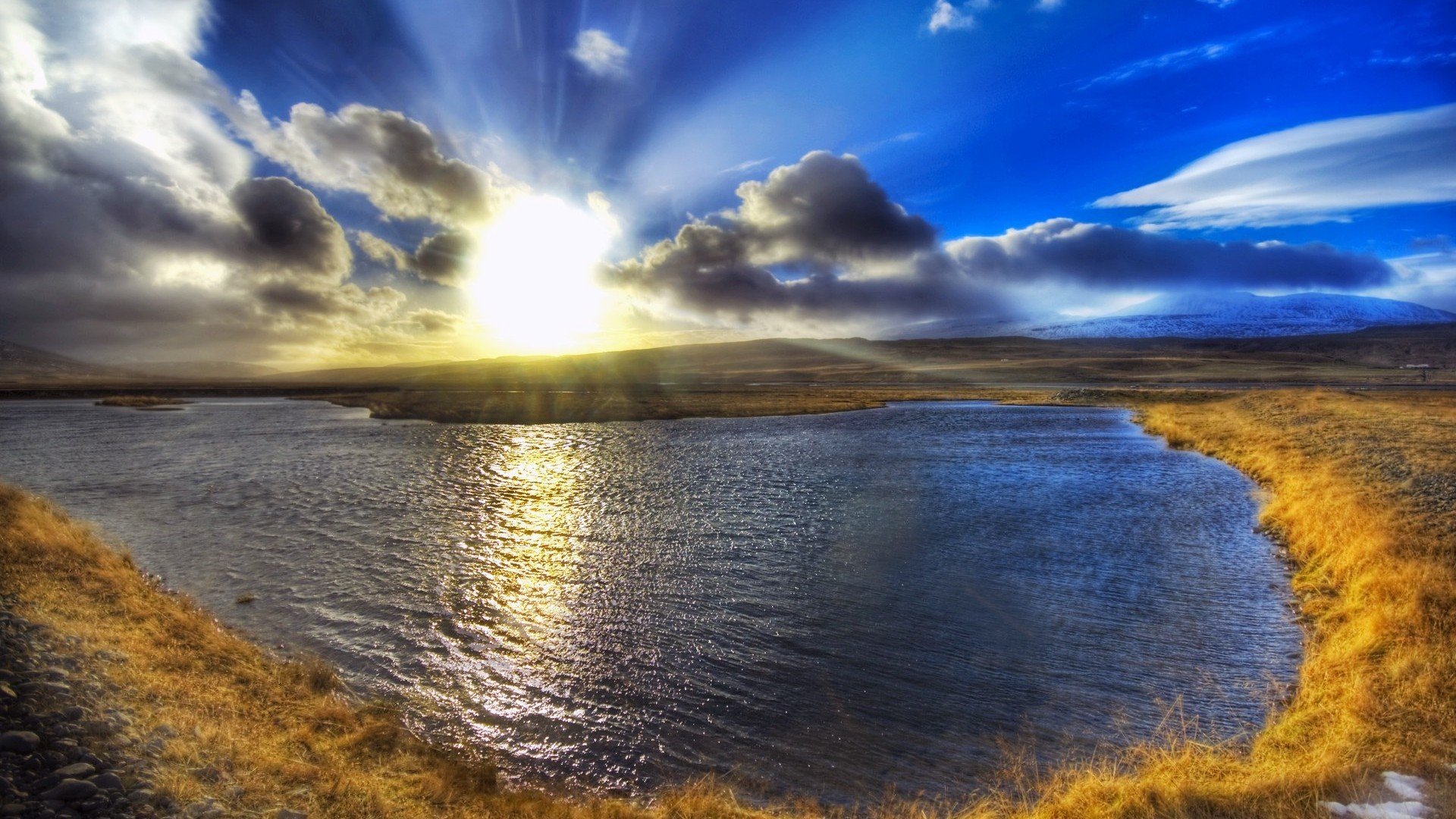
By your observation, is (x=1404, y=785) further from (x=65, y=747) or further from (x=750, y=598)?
(x=65, y=747)

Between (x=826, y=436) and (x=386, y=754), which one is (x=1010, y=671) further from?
(x=826, y=436)

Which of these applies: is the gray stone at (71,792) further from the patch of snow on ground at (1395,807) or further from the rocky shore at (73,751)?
the patch of snow on ground at (1395,807)

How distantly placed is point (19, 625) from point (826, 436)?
135ft

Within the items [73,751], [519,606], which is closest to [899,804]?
[73,751]

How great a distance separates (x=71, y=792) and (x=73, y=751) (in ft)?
2.68

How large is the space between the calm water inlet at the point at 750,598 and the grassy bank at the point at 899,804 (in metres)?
0.71

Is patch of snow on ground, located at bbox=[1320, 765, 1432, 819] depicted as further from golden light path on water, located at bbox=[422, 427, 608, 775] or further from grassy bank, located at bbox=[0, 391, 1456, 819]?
golden light path on water, located at bbox=[422, 427, 608, 775]

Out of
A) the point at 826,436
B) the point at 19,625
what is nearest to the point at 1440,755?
the point at 19,625

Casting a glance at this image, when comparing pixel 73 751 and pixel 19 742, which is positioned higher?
pixel 19 742

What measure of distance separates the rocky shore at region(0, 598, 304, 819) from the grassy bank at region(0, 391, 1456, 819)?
0.21 meters

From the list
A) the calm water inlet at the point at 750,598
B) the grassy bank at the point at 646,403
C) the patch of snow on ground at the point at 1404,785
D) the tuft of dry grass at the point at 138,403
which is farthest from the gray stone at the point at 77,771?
the tuft of dry grass at the point at 138,403

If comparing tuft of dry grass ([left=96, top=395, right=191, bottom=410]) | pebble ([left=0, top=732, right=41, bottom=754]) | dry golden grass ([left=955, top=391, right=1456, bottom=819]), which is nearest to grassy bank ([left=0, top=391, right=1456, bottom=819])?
dry golden grass ([left=955, top=391, right=1456, bottom=819])

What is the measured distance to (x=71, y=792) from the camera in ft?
18.8

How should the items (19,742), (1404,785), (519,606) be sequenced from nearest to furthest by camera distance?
1. (19,742)
2. (1404,785)
3. (519,606)
